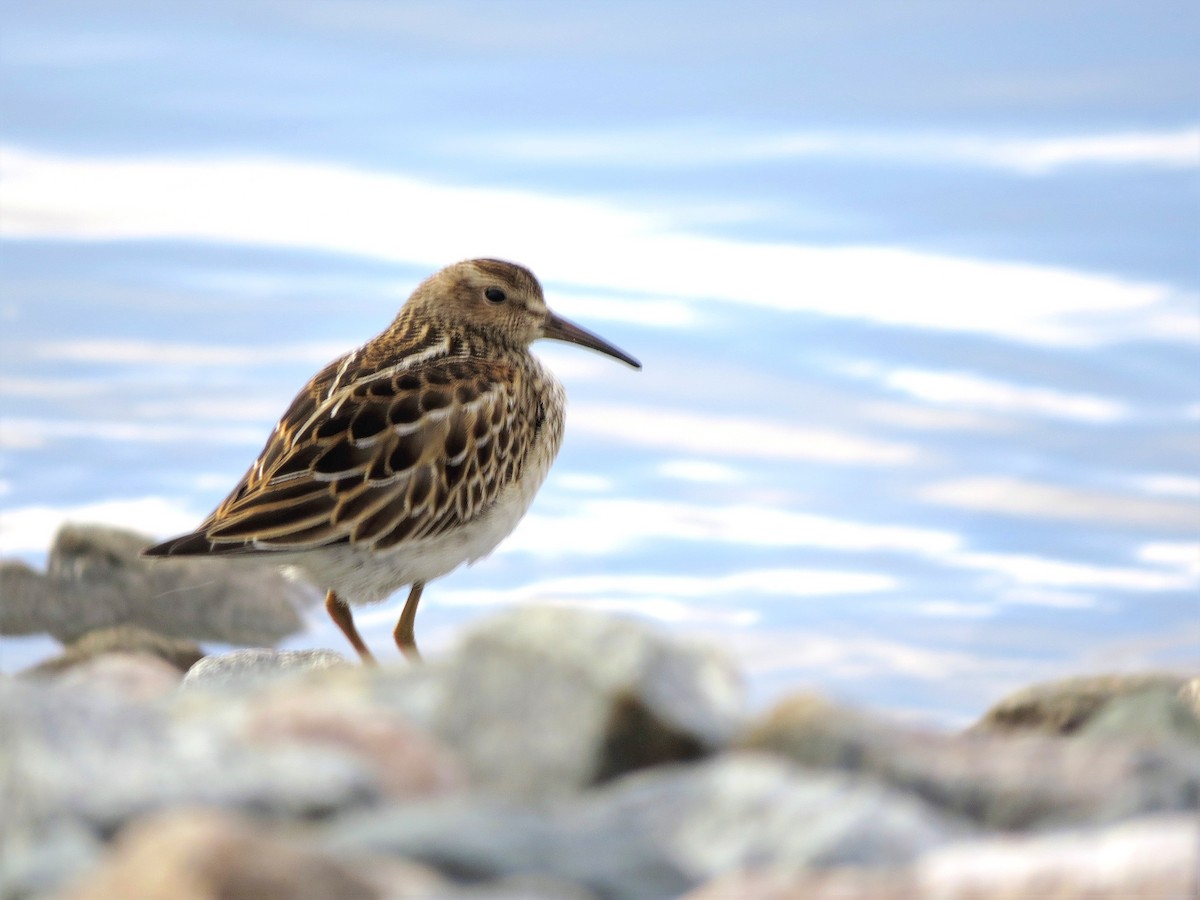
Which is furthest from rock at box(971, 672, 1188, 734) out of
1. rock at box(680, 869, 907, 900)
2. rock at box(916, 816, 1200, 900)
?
rock at box(680, 869, 907, 900)

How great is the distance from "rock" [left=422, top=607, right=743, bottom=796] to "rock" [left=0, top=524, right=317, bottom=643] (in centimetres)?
1123

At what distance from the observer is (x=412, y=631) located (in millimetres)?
9727

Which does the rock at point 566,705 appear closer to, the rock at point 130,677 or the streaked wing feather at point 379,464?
the rock at point 130,677

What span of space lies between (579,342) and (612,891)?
7.12 meters

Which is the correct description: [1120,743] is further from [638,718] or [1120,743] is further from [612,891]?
[612,891]

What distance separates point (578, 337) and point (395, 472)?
258 cm

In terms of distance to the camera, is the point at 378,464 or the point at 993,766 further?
the point at 378,464

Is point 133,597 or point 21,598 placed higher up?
point 133,597

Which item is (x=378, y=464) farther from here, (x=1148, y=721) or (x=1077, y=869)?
(x=1077, y=869)

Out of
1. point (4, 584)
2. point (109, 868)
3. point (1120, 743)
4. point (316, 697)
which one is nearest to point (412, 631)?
point (316, 697)

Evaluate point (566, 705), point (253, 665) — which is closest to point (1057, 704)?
point (566, 705)

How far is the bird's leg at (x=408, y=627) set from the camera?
9602 millimetres

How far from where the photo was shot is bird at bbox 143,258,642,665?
8.49 meters

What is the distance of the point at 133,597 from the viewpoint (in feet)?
53.4
